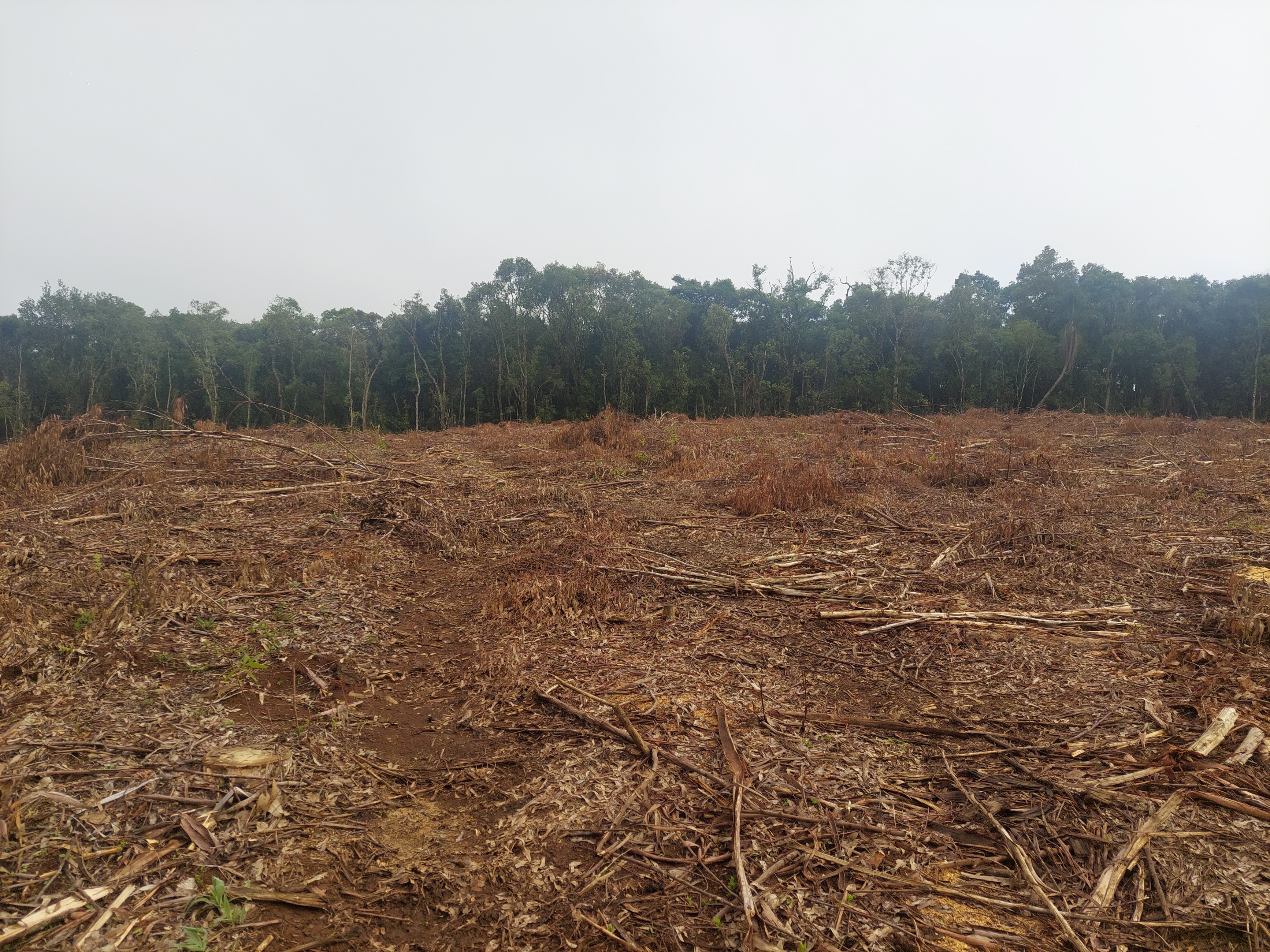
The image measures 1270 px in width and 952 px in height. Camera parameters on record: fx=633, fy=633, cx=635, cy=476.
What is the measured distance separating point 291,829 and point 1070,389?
132 feet

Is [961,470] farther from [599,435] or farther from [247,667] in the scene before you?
[247,667]

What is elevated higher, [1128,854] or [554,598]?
[554,598]

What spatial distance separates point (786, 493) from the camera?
7953 mm

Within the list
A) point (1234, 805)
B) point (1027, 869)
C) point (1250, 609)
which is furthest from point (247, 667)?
point (1250, 609)

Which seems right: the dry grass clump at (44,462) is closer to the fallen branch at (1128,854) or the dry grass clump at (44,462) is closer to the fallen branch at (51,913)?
the fallen branch at (51,913)

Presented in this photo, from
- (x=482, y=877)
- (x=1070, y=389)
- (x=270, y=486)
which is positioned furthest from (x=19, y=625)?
(x=1070, y=389)

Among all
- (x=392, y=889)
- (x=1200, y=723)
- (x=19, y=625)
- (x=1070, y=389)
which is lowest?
(x=392, y=889)

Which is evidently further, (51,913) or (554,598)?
(554,598)

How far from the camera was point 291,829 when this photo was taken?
2.50 meters

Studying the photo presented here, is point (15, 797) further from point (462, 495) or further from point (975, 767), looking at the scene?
point (462, 495)

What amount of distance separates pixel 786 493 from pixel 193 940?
22.8 feet

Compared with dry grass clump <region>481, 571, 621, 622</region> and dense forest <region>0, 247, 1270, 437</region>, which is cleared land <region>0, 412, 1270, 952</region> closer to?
dry grass clump <region>481, 571, 621, 622</region>

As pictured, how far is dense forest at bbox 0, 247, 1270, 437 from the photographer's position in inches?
1313

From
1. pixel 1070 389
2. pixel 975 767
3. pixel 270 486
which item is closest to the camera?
pixel 975 767
